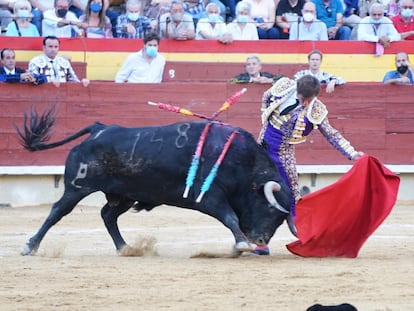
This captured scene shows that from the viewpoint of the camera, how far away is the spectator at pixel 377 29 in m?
12.1

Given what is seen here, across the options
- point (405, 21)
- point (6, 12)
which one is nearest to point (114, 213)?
point (6, 12)

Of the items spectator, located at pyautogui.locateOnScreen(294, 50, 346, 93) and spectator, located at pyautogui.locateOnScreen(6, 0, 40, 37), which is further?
spectator, located at pyautogui.locateOnScreen(6, 0, 40, 37)

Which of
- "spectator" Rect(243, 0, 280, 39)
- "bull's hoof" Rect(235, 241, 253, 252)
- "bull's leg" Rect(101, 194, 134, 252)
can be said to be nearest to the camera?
"bull's hoof" Rect(235, 241, 253, 252)

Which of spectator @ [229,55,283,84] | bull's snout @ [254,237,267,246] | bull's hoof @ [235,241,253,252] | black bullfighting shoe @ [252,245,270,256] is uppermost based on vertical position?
spectator @ [229,55,283,84]

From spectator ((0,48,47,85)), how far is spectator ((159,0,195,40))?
1332 millimetres

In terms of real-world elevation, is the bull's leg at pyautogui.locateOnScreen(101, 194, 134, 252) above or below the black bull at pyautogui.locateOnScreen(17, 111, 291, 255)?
below

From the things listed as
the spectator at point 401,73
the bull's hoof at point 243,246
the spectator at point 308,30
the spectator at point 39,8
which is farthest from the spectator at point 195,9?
the bull's hoof at point 243,246

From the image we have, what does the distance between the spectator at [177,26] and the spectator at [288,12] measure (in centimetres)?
90

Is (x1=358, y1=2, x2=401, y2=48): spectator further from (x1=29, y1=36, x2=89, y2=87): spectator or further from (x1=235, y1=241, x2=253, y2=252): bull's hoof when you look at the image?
(x1=235, y1=241, x2=253, y2=252): bull's hoof

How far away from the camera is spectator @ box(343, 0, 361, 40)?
1236 centimetres

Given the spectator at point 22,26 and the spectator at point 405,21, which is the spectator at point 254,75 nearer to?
the spectator at point 405,21

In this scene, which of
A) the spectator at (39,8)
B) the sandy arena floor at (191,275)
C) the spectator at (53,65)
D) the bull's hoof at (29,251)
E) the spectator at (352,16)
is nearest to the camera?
the sandy arena floor at (191,275)

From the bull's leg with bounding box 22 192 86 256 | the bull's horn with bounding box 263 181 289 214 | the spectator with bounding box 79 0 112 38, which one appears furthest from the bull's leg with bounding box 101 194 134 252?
the spectator with bounding box 79 0 112 38

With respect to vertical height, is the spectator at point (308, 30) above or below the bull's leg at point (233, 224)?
above
